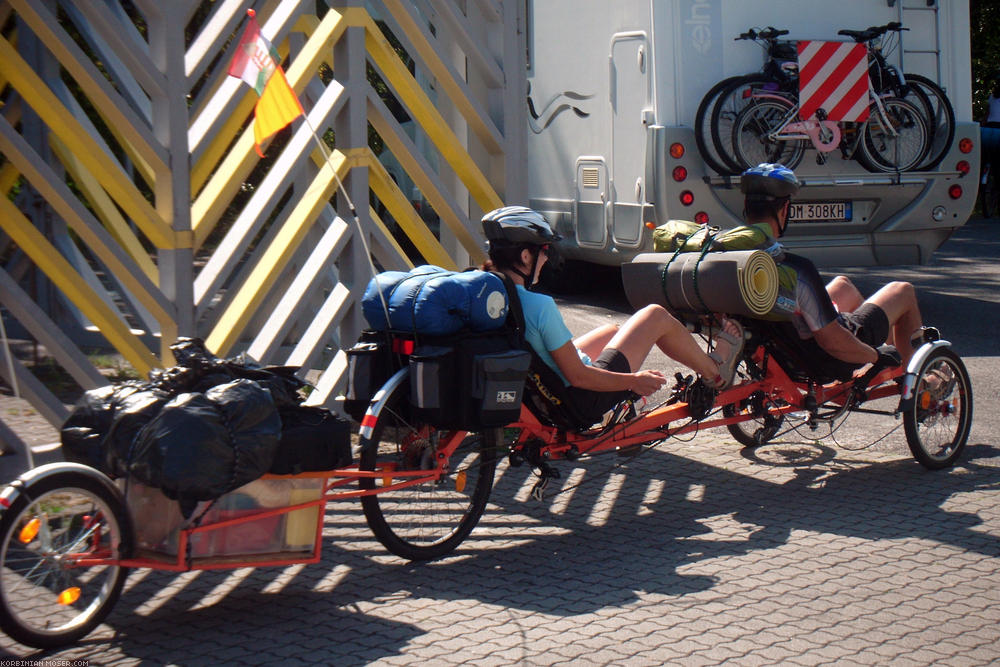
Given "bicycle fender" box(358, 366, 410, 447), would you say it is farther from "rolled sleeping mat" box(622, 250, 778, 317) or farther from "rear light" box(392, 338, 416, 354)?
"rolled sleeping mat" box(622, 250, 778, 317)

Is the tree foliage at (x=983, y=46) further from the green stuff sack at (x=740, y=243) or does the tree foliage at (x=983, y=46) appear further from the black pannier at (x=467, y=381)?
the black pannier at (x=467, y=381)

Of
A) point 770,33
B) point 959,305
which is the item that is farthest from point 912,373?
point 959,305

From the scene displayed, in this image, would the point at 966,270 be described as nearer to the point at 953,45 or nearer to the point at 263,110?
the point at 953,45

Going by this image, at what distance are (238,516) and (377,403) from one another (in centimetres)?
76

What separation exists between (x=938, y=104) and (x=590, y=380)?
21.0 feet

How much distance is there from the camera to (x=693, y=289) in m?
6.05

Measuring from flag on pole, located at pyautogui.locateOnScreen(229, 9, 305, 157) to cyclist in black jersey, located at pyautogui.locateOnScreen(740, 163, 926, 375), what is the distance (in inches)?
93.0

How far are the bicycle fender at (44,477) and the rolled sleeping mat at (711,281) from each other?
9.57 ft

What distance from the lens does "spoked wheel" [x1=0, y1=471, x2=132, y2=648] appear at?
159 inches

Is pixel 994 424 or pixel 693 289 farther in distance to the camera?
pixel 994 424

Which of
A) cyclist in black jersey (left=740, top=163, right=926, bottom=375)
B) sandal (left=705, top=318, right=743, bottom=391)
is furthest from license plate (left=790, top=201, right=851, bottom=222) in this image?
sandal (left=705, top=318, right=743, bottom=391)

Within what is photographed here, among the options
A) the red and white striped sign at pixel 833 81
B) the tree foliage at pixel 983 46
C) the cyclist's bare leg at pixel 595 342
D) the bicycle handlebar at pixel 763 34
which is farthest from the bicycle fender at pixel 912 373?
the tree foliage at pixel 983 46

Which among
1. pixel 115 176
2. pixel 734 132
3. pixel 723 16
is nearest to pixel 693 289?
pixel 115 176

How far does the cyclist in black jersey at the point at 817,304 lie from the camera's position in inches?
241
